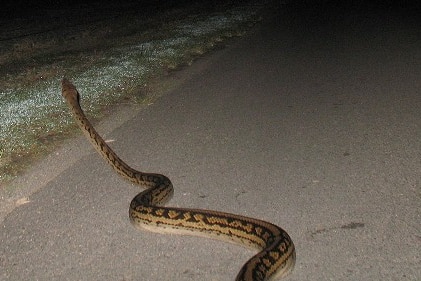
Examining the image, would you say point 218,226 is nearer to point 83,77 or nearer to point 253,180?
point 253,180

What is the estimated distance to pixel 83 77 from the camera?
32.3 ft

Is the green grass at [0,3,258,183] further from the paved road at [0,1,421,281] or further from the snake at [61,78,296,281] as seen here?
the snake at [61,78,296,281]

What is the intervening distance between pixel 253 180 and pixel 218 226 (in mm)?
1142

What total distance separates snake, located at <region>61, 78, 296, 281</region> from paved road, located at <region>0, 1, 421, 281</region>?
80 millimetres

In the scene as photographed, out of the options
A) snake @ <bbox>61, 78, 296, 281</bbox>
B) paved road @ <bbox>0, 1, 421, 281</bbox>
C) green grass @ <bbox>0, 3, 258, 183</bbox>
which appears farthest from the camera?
green grass @ <bbox>0, 3, 258, 183</bbox>

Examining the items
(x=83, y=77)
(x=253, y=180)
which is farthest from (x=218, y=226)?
(x=83, y=77)

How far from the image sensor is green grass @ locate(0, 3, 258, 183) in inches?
257

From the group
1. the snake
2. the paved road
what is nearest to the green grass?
the paved road

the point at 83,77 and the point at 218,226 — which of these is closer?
the point at 218,226

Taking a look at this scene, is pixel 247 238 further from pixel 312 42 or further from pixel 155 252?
pixel 312 42

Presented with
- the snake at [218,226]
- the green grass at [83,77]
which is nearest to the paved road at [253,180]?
the snake at [218,226]

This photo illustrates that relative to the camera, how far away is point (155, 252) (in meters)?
4.00

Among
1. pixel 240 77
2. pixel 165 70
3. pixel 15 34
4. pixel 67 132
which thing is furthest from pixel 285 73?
pixel 15 34

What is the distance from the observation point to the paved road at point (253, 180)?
3.84 meters
